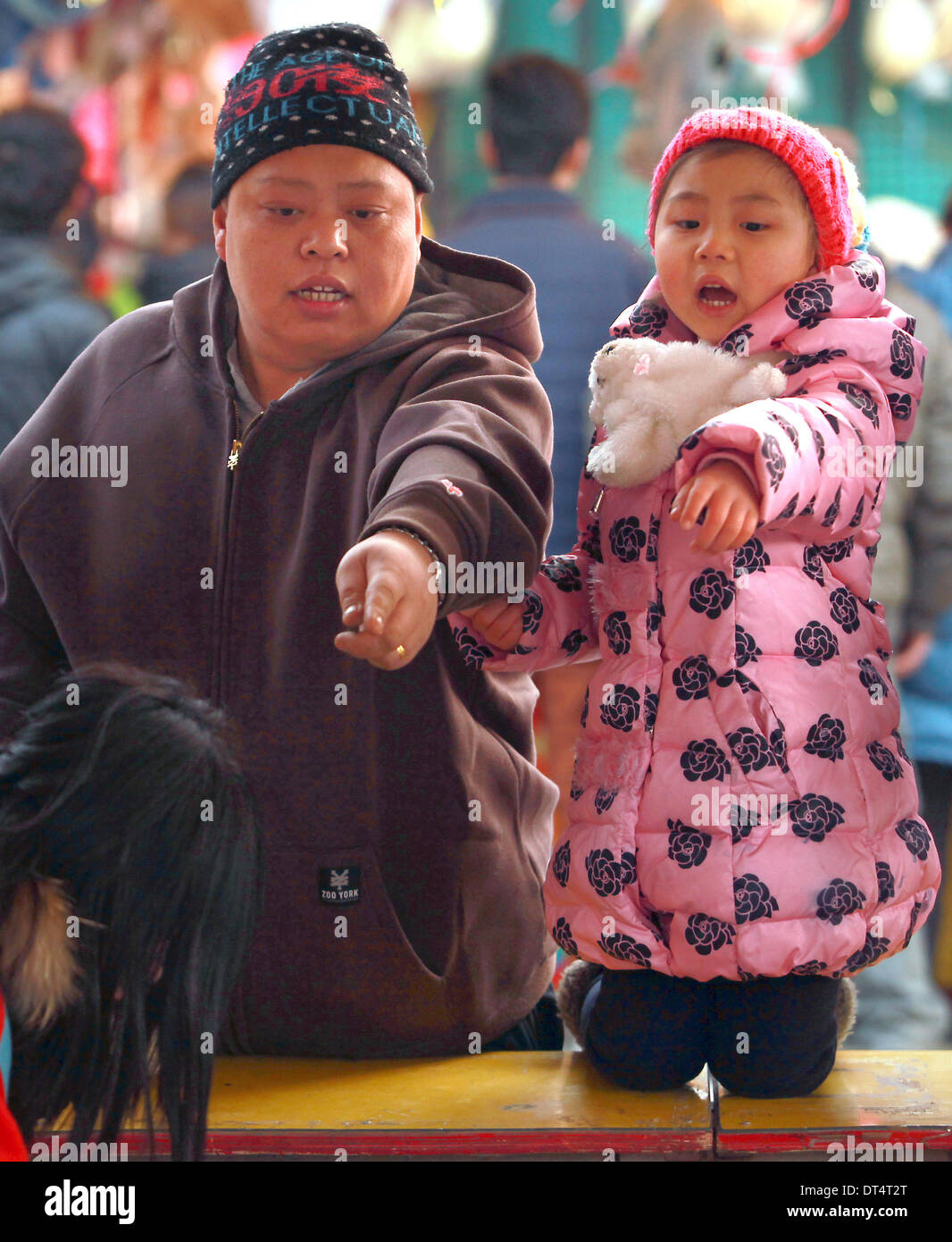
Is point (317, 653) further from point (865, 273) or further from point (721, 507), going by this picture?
point (865, 273)

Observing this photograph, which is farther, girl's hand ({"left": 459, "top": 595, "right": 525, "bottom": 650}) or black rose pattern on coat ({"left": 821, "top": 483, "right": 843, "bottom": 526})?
girl's hand ({"left": 459, "top": 595, "right": 525, "bottom": 650})

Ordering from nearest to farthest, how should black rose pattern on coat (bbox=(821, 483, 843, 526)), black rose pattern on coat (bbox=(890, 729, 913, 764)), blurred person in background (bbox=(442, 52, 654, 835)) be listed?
black rose pattern on coat (bbox=(821, 483, 843, 526)), black rose pattern on coat (bbox=(890, 729, 913, 764)), blurred person in background (bbox=(442, 52, 654, 835))

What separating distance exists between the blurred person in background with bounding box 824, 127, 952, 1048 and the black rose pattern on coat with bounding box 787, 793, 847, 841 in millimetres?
1029

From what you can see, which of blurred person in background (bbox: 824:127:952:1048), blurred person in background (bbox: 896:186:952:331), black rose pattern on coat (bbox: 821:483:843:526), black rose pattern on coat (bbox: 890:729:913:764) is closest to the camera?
black rose pattern on coat (bbox: 821:483:843:526)

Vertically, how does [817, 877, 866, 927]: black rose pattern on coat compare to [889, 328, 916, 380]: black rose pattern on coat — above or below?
below

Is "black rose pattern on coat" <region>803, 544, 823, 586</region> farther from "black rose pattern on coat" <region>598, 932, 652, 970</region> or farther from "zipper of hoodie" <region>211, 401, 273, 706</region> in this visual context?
"zipper of hoodie" <region>211, 401, 273, 706</region>

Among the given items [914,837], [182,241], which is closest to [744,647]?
[914,837]

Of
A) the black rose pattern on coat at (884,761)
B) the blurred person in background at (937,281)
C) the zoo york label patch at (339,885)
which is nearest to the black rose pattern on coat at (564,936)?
the zoo york label patch at (339,885)

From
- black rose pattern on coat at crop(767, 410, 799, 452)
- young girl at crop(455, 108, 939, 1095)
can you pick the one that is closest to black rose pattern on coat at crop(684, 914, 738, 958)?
young girl at crop(455, 108, 939, 1095)

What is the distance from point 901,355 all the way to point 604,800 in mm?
480

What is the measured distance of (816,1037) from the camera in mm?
1351

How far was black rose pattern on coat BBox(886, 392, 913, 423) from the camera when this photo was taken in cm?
136

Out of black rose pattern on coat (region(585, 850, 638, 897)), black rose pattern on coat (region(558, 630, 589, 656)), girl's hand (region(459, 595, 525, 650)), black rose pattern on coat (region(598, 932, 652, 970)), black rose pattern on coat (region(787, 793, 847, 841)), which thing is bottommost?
black rose pattern on coat (region(598, 932, 652, 970))
